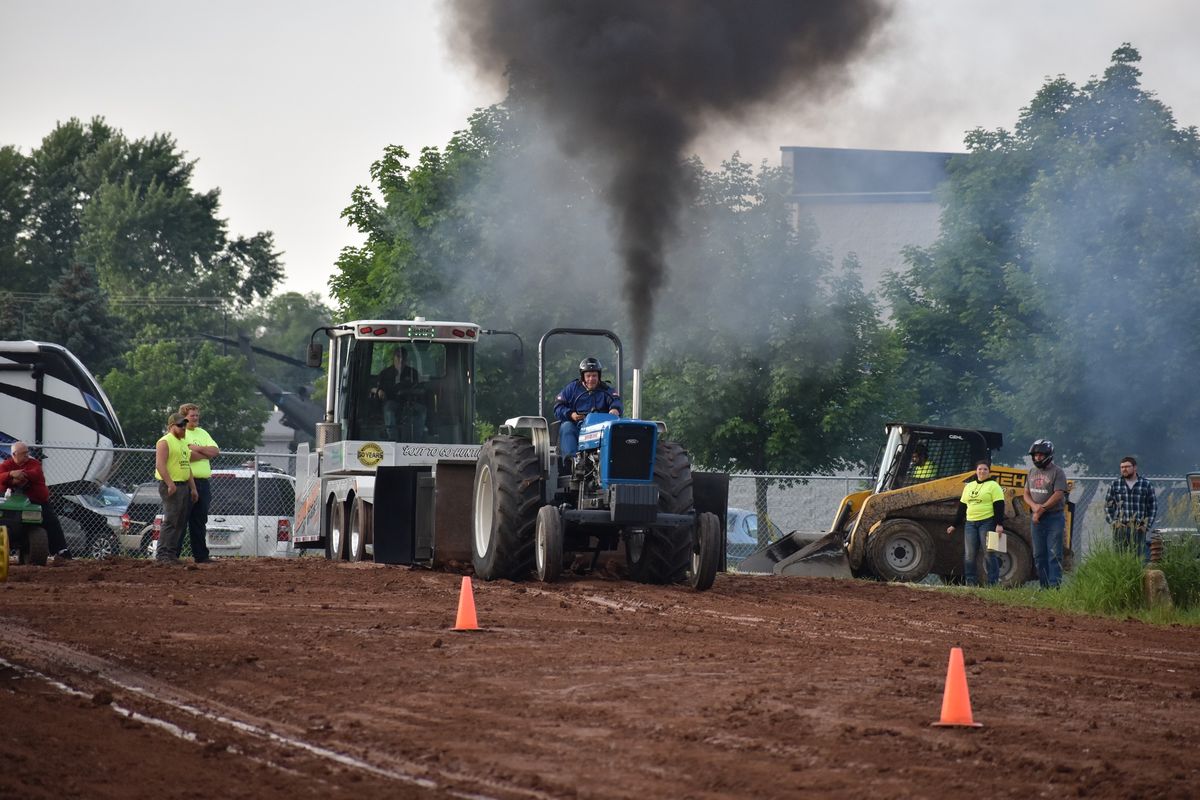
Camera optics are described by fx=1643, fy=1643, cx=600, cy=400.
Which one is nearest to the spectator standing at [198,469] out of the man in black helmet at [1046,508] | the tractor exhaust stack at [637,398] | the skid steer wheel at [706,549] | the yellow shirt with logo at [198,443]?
the yellow shirt with logo at [198,443]

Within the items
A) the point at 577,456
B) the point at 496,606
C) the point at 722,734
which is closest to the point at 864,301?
the point at 577,456

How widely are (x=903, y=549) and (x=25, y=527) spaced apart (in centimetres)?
1076

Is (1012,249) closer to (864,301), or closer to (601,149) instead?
(864,301)

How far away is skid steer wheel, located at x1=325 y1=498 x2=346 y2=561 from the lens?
2055 cm

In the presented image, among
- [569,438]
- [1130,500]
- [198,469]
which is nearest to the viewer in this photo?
[569,438]

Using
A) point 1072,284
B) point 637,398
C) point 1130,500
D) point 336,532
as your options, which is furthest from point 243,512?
point 1072,284

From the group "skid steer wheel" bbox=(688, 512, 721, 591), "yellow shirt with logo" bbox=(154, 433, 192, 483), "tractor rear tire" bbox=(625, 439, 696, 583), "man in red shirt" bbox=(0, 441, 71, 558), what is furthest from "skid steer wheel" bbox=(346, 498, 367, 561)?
"skid steer wheel" bbox=(688, 512, 721, 591)

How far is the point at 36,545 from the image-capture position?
62.1 ft

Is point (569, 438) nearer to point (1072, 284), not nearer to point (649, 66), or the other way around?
point (649, 66)

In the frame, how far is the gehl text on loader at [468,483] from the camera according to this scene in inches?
599

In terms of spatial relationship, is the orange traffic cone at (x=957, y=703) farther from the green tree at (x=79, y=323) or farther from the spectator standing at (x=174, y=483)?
the green tree at (x=79, y=323)

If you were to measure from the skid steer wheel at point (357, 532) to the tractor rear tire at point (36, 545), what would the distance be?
354cm

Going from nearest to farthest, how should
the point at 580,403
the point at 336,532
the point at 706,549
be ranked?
1. the point at 706,549
2. the point at 580,403
3. the point at 336,532

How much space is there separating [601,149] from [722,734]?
1286cm
